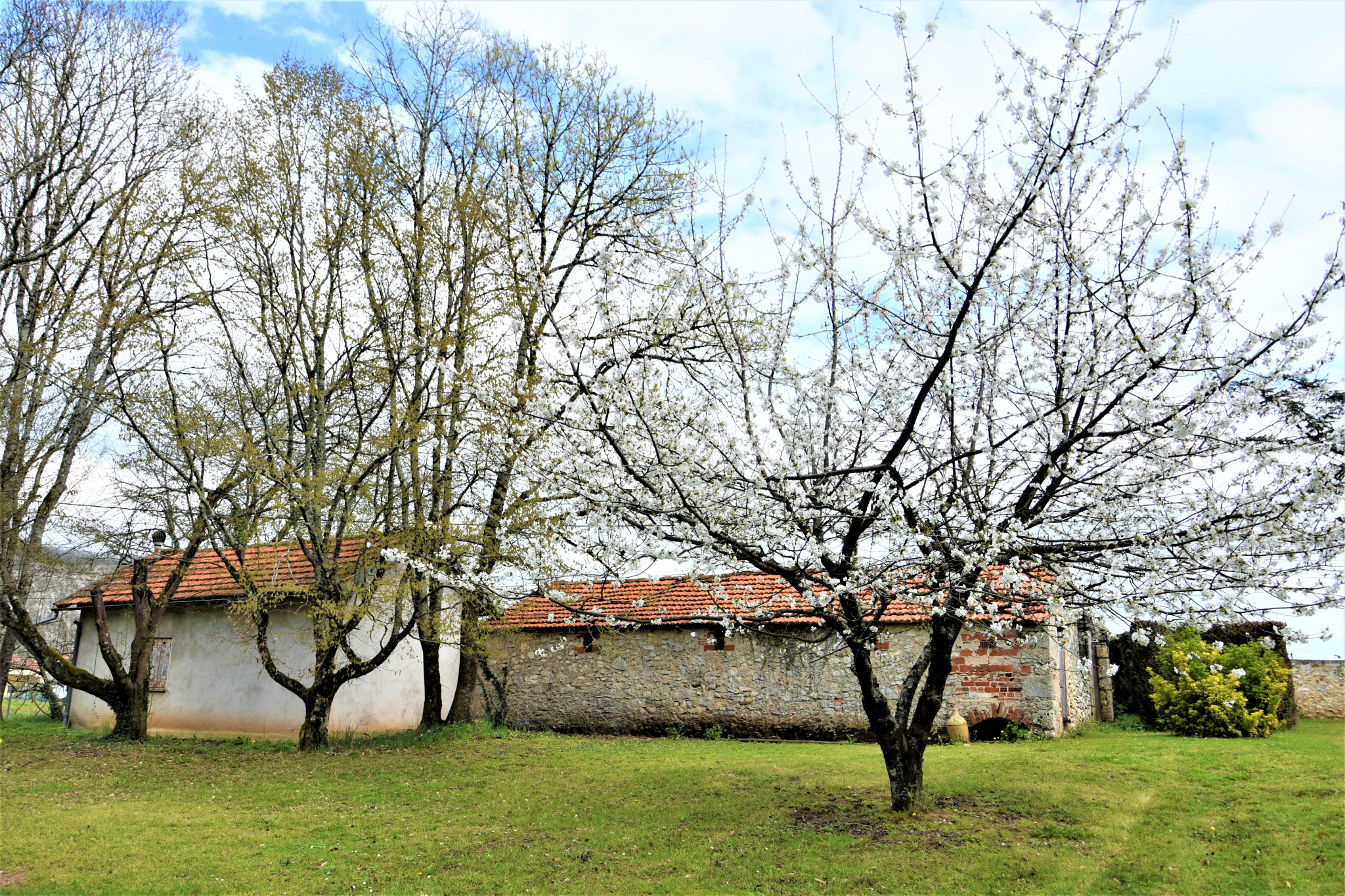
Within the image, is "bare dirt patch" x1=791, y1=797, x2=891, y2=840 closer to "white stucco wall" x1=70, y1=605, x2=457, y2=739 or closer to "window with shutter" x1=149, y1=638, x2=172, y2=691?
"white stucco wall" x1=70, y1=605, x2=457, y2=739

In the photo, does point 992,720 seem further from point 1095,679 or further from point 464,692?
point 464,692

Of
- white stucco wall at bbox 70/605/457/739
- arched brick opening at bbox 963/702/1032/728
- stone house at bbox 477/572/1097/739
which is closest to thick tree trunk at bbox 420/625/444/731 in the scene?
stone house at bbox 477/572/1097/739

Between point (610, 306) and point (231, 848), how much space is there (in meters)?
5.33

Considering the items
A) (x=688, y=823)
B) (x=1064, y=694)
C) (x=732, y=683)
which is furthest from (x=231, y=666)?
(x=1064, y=694)

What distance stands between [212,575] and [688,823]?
12509mm

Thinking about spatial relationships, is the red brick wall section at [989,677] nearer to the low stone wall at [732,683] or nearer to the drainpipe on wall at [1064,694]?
the low stone wall at [732,683]

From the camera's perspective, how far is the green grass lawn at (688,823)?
5.75 m

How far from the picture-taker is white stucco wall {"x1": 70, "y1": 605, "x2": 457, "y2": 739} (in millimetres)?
14023

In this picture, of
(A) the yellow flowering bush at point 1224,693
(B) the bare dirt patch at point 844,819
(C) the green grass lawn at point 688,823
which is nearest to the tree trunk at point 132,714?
(C) the green grass lawn at point 688,823

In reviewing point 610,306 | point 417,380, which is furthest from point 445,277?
point 610,306

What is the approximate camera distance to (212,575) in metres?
16.0

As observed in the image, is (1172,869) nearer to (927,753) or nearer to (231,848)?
(927,753)

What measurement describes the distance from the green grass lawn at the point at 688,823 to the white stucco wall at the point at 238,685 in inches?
106

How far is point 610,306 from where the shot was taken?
20.8 feet
